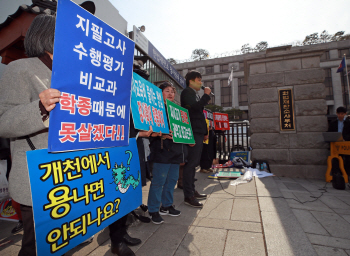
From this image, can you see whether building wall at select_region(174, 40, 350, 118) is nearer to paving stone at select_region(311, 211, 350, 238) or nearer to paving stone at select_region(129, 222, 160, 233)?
paving stone at select_region(311, 211, 350, 238)

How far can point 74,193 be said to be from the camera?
120cm

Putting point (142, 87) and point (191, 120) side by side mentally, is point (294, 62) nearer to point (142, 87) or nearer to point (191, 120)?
point (191, 120)

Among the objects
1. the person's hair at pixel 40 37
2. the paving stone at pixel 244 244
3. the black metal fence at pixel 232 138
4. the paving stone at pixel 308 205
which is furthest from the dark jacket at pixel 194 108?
the black metal fence at pixel 232 138

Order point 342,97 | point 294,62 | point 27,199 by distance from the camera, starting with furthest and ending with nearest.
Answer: point 342,97 < point 294,62 < point 27,199

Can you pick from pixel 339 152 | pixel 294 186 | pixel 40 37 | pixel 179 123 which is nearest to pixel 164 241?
pixel 179 123

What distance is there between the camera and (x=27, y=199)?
111 centimetres

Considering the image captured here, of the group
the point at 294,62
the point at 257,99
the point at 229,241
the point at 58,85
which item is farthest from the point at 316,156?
the point at 58,85

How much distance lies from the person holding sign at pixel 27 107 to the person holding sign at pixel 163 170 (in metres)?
1.57

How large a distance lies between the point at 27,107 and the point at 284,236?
2.68 meters

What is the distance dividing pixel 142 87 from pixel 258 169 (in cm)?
512

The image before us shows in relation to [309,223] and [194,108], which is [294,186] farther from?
[194,108]

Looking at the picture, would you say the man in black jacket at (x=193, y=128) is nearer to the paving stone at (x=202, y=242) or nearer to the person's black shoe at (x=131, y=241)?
the paving stone at (x=202, y=242)

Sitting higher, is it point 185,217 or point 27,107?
point 27,107

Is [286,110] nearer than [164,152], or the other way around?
[164,152]
